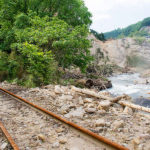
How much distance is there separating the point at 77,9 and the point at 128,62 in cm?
4001

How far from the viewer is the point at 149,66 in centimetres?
4644

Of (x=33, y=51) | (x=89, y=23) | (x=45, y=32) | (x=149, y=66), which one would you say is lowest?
(x=149, y=66)

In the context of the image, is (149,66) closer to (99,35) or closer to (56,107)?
(99,35)

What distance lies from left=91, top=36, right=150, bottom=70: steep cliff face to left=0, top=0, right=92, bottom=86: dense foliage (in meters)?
32.9

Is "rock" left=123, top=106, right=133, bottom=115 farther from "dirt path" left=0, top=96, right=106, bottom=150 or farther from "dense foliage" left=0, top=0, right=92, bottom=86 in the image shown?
"dense foliage" left=0, top=0, right=92, bottom=86

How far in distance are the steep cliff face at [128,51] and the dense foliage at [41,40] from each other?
32932mm

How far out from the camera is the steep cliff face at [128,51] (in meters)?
50.8

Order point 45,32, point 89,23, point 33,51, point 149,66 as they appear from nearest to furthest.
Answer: point 33,51
point 45,32
point 89,23
point 149,66

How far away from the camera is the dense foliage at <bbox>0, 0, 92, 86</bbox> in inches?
403

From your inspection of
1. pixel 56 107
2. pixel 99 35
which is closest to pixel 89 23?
pixel 56 107

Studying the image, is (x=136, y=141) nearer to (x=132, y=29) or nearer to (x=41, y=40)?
(x=41, y=40)

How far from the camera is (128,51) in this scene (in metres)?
55.8

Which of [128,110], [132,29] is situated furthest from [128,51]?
[132,29]

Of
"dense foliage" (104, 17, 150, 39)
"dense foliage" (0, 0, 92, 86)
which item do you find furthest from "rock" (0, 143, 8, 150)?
"dense foliage" (104, 17, 150, 39)
